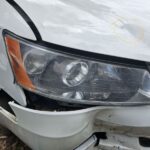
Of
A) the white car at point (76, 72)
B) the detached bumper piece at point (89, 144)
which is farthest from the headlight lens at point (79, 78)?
the detached bumper piece at point (89, 144)

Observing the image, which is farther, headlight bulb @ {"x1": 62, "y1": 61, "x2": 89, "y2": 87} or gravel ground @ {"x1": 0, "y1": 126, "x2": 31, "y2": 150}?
gravel ground @ {"x1": 0, "y1": 126, "x2": 31, "y2": 150}

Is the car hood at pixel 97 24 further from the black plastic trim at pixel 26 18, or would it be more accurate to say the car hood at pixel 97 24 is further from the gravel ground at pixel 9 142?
the gravel ground at pixel 9 142

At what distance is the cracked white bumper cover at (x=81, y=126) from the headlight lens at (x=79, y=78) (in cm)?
5

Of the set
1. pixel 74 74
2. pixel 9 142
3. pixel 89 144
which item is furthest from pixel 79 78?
pixel 9 142

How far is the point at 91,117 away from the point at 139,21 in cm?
46

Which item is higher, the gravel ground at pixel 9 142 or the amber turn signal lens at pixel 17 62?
the amber turn signal lens at pixel 17 62

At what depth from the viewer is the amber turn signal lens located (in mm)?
1499

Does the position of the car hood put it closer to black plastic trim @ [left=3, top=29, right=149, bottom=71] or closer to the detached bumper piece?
black plastic trim @ [left=3, top=29, right=149, bottom=71]

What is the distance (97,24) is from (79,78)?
250 mm

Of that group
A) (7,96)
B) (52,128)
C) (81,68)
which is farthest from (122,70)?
(7,96)

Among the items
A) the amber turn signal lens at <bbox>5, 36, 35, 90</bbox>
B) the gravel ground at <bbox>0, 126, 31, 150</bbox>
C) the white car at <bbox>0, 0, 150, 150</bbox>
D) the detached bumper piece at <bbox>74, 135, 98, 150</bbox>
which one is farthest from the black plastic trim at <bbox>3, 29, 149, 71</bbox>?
the gravel ground at <bbox>0, 126, 31, 150</bbox>

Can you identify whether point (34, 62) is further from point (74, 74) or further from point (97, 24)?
point (97, 24)

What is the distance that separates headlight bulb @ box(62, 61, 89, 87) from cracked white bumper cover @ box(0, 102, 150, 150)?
119 millimetres

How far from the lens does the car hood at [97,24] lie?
146cm
